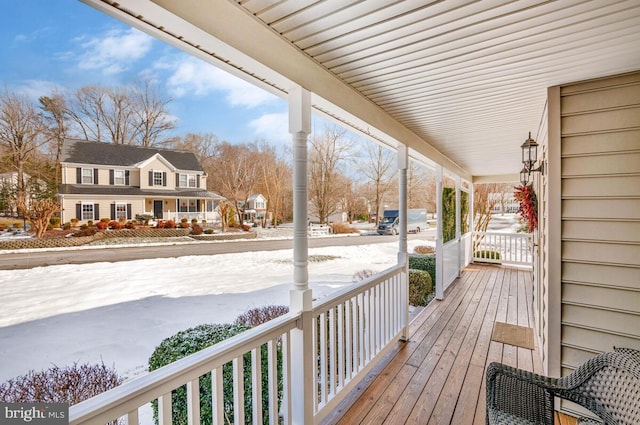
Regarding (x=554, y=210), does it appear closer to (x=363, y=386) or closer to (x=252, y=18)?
(x=363, y=386)

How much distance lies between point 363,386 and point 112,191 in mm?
2587

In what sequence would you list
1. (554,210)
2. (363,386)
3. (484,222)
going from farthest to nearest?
(484,222) < (363,386) < (554,210)

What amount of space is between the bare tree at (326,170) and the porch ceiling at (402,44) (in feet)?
3.48

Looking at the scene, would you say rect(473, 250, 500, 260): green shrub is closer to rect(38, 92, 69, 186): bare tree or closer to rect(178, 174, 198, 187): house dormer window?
rect(178, 174, 198, 187): house dormer window

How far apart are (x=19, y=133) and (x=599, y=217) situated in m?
3.51

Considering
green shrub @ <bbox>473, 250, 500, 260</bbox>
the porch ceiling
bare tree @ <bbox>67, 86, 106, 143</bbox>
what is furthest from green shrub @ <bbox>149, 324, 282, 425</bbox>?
green shrub @ <bbox>473, 250, 500, 260</bbox>

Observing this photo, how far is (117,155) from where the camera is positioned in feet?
4.73

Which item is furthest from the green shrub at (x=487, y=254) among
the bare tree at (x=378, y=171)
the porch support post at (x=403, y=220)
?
the porch support post at (x=403, y=220)

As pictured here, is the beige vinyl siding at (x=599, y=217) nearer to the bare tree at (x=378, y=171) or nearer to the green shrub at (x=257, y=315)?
the green shrub at (x=257, y=315)

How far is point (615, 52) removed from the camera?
1.96 meters

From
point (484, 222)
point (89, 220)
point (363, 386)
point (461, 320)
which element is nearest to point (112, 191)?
point (89, 220)

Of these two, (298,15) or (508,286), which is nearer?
(298,15)

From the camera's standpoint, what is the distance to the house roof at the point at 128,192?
4.19 feet

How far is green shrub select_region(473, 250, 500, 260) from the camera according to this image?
833 cm
